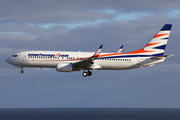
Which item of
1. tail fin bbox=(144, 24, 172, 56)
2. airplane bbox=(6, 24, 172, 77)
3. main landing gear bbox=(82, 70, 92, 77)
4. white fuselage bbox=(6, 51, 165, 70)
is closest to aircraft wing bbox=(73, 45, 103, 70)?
airplane bbox=(6, 24, 172, 77)

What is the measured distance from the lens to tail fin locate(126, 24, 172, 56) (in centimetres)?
6500

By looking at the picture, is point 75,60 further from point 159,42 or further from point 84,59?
point 159,42

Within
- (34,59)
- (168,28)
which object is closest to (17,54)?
(34,59)

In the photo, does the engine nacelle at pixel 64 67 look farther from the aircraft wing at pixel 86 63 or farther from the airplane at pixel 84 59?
the aircraft wing at pixel 86 63

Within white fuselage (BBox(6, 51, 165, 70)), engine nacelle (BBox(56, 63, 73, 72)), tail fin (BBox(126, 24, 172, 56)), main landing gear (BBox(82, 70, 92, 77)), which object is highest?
tail fin (BBox(126, 24, 172, 56))

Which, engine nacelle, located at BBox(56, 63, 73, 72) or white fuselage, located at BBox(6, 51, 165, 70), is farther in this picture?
white fuselage, located at BBox(6, 51, 165, 70)

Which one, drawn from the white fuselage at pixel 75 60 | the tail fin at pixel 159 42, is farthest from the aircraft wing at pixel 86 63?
the tail fin at pixel 159 42

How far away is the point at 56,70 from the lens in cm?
6053

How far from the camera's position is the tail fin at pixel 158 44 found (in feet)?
213

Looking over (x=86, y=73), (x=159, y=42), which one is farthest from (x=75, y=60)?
(x=159, y=42)

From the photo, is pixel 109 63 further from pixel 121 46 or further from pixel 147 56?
Result: pixel 121 46

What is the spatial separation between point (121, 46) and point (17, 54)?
2926 cm

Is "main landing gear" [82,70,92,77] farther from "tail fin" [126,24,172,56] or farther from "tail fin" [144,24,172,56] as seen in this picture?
"tail fin" [144,24,172,56]

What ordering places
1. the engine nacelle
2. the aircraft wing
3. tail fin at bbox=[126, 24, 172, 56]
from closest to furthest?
the aircraft wing < the engine nacelle < tail fin at bbox=[126, 24, 172, 56]
